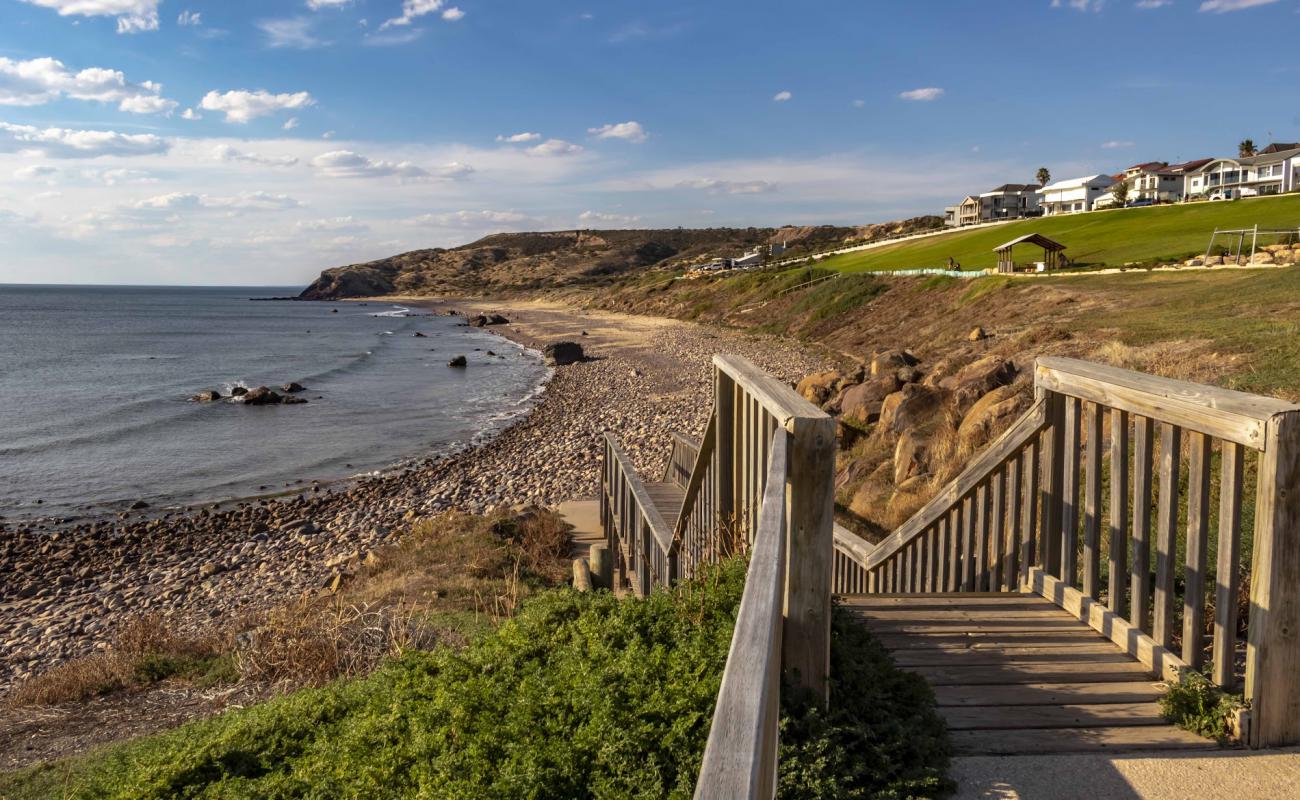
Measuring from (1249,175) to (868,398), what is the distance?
85.2 metres

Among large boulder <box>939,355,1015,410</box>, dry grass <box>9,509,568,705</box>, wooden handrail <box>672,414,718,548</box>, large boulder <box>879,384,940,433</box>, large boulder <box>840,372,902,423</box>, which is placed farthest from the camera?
large boulder <box>840,372,902,423</box>

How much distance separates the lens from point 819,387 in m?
18.1

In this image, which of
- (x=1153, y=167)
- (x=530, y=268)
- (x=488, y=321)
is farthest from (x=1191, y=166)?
(x=530, y=268)

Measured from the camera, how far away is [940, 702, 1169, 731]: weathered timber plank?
11.5 ft

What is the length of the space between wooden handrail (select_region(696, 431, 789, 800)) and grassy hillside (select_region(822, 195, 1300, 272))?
35193mm

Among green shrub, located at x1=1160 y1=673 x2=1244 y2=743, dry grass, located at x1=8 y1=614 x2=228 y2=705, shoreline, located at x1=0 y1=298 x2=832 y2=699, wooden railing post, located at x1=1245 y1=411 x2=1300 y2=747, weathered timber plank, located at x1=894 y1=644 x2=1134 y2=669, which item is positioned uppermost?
wooden railing post, located at x1=1245 y1=411 x2=1300 y2=747

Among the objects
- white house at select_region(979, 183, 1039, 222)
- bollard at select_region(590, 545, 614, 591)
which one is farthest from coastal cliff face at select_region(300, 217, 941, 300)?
bollard at select_region(590, 545, 614, 591)

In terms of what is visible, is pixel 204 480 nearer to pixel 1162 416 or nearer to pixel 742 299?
pixel 1162 416

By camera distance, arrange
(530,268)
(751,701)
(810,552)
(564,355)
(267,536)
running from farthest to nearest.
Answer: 1. (530,268)
2. (564,355)
3. (267,536)
4. (810,552)
5. (751,701)

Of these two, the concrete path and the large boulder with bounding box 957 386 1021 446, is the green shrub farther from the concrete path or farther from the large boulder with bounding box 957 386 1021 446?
the large boulder with bounding box 957 386 1021 446

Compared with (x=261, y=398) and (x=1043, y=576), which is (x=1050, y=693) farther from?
(x=261, y=398)

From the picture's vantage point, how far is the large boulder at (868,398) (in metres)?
14.5

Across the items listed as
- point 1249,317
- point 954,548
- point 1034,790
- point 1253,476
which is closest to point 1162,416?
point 1034,790

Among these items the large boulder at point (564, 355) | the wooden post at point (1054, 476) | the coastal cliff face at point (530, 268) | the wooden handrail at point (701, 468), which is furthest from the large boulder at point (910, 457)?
the coastal cliff face at point (530, 268)
